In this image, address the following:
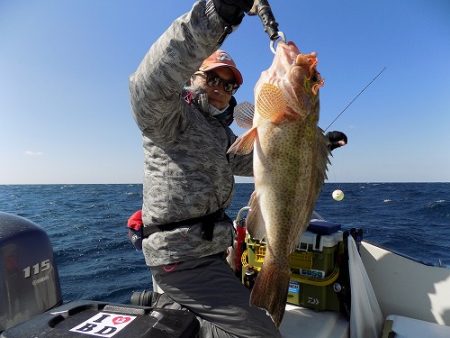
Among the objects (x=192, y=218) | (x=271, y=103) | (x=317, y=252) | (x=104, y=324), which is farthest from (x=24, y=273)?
(x=317, y=252)

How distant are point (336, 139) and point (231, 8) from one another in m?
1.37

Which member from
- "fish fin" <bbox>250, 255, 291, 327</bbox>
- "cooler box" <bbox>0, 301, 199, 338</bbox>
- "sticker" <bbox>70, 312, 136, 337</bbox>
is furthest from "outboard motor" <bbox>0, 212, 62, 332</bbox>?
"fish fin" <bbox>250, 255, 291, 327</bbox>

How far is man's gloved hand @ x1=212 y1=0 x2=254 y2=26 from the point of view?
193cm

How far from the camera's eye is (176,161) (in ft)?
8.73

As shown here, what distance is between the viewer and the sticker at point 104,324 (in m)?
2.07

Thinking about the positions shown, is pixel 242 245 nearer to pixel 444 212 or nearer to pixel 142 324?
pixel 142 324

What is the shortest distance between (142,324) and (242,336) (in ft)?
2.55

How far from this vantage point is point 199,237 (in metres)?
2.64

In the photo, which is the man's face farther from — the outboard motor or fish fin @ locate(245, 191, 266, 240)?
the outboard motor

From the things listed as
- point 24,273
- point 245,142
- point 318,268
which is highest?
point 245,142

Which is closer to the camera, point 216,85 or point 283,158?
point 283,158

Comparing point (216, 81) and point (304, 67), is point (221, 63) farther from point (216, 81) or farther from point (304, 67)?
point (304, 67)

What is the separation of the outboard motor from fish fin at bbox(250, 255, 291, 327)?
6.68 ft

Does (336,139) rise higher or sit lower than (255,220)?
higher
